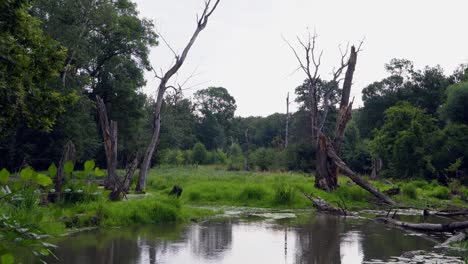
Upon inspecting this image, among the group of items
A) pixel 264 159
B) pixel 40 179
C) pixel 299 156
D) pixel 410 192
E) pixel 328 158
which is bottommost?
pixel 410 192

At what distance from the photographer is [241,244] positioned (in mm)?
11289

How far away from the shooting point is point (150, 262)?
29.6ft

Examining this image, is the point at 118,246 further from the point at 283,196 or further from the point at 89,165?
the point at 283,196

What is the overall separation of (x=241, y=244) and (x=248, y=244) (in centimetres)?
16

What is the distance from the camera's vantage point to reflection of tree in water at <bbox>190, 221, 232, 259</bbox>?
10224 millimetres

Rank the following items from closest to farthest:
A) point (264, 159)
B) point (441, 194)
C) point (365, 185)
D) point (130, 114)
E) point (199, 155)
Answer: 1. point (365, 185)
2. point (441, 194)
3. point (130, 114)
4. point (264, 159)
5. point (199, 155)

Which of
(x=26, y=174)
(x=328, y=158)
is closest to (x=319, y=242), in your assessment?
(x=26, y=174)

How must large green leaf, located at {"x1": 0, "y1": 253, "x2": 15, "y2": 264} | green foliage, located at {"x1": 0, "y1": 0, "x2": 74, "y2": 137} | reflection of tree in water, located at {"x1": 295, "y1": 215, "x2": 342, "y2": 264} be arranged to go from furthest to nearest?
green foliage, located at {"x1": 0, "y1": 0, "x2": 74, "y2": 137} → reflection of tree in water, located at {"x1": 295, "y1": 215, "x2": 342, "y2": 264} → large green leaf, located at {"x1": 0, "y1": 253, "x2": 15, "y2": 264}

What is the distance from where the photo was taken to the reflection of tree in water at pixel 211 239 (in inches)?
403

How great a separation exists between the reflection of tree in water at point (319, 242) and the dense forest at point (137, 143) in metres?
1.86

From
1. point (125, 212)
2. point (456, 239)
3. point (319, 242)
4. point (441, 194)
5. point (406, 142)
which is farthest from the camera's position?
point (406, 142)

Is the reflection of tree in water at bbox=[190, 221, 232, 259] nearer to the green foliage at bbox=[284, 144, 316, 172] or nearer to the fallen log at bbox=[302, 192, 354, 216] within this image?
the fallen log at bbox=[302, 192, 354, 216]

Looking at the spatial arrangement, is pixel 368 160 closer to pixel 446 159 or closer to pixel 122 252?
pixel 446 159

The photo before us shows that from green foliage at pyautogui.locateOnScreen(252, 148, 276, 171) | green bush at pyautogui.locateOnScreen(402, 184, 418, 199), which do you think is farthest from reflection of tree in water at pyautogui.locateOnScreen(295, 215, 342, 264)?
green foliage at pyautogui.locateOnScreen(252, 148, 276, 171)
